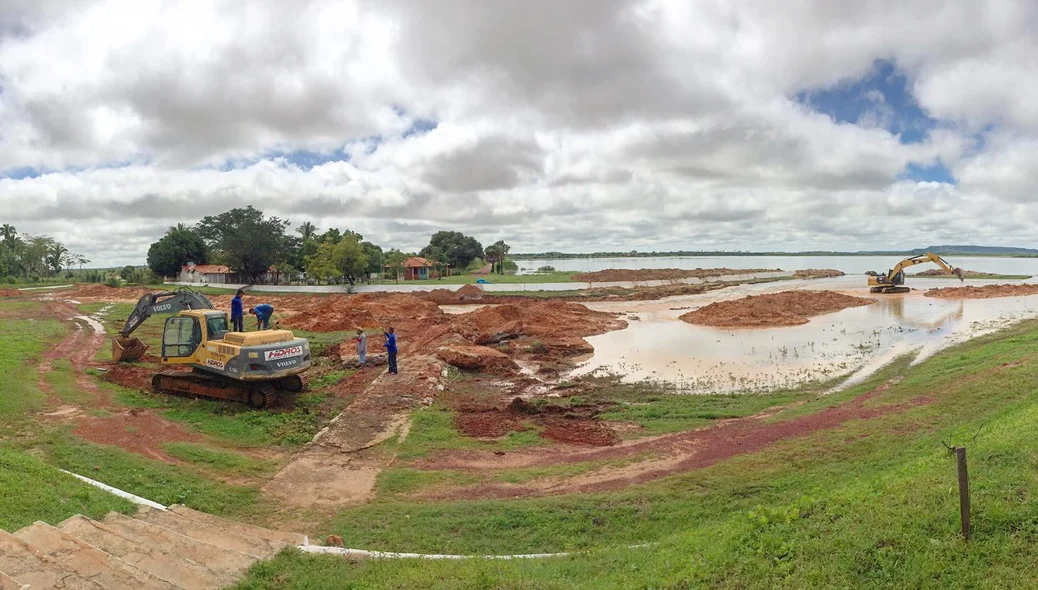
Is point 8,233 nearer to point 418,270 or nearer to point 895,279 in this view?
point 418,270

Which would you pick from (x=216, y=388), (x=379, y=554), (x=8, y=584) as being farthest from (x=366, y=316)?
(x=8, y=584)

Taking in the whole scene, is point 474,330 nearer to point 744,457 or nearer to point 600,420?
point 600,420

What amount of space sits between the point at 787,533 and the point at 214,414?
14.9m

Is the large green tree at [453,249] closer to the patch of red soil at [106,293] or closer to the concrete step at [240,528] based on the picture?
the patch of red soil at [106,293]

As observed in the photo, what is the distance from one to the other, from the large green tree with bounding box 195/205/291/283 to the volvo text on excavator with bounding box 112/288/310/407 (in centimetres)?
5658

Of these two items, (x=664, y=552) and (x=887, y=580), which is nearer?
(x=887, y=580)

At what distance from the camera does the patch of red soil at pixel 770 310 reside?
37734mm

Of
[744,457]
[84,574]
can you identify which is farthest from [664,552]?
[84,574]

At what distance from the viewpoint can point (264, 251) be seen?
71000 mm

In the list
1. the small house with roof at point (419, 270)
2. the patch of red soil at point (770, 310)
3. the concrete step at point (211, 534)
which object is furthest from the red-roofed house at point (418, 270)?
the concrete step at point (211, 534)

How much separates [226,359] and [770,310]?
35738 millimetres

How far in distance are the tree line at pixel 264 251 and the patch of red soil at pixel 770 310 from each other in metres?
39.2

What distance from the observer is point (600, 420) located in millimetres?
16281

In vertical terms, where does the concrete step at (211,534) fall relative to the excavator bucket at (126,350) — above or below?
below
